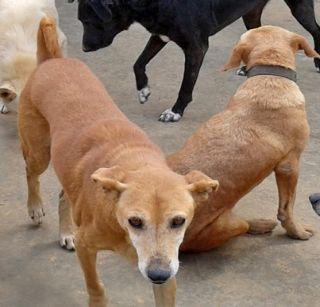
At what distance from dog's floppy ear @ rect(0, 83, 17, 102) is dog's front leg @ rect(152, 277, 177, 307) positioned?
234cm

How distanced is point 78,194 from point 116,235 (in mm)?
365

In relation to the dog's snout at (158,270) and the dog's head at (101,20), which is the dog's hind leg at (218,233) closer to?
the dog's snout at (158,270)

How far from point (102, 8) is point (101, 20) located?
11cm

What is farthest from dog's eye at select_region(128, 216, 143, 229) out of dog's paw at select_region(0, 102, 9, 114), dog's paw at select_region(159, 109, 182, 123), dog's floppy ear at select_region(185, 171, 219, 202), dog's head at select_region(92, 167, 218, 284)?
dog's paw at select_region(0, 102, 9, 114)

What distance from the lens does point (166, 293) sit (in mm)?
3240

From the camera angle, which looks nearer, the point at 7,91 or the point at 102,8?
the point at 7,91

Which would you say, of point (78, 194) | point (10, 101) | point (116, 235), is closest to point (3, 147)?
point (10, 101)

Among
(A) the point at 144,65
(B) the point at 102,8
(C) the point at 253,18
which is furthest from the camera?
(C) the point at 253,18

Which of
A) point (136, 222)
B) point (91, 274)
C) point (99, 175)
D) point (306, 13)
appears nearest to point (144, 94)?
point (306, 13)

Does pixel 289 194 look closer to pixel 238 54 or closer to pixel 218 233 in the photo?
pixel 218 233

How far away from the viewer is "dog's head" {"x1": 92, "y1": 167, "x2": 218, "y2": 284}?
2.58m

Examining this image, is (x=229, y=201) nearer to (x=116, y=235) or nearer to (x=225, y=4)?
(x=116, y=235)

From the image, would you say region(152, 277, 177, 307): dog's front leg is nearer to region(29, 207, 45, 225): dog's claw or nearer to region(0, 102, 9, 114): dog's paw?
region(29, 207, 45, 225): dog's claw

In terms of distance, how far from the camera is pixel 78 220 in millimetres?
3238
